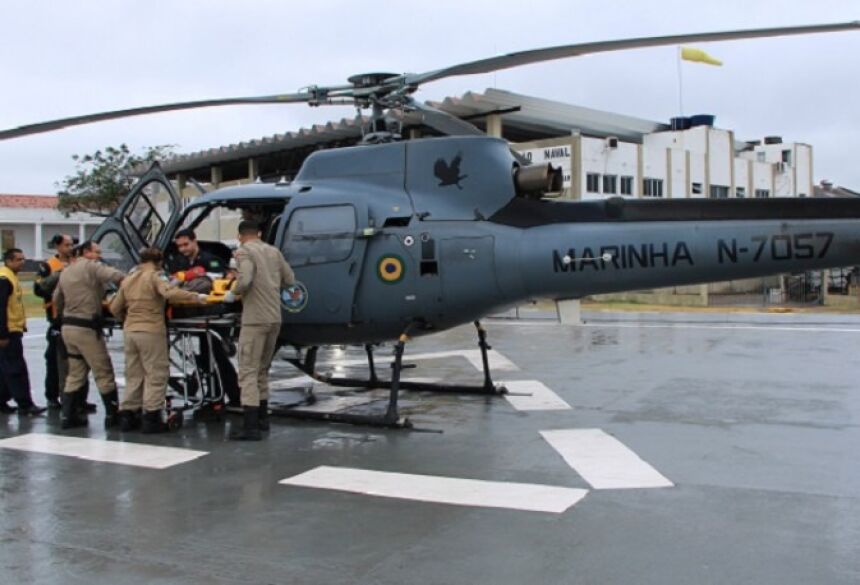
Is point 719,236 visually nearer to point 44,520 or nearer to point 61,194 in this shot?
point 44,520

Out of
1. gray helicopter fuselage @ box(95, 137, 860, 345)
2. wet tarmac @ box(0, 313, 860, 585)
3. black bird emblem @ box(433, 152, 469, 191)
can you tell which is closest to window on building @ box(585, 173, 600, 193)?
wet tarmac @ box(0, 313, 860, 585)

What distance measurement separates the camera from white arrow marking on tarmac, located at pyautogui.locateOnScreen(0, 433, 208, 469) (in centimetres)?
696

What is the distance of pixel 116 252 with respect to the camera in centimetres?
953

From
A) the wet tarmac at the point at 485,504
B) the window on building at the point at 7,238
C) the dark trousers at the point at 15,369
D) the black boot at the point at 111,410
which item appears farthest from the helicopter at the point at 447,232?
the window on building at the point at 7,238

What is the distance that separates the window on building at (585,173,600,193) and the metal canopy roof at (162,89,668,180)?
3.73m

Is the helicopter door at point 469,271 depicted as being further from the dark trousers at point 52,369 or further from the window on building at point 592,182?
the window on building at point 592,182

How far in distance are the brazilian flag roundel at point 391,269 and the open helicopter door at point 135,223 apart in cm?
284

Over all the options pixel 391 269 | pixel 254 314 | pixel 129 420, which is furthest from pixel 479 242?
pixel 129 420

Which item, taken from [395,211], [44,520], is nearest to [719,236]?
[395,211]

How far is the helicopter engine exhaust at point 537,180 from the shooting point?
8078 mm

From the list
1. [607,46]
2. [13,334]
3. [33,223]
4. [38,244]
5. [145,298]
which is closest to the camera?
[607,46]

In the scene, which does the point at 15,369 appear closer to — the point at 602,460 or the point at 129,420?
the point at 129,420

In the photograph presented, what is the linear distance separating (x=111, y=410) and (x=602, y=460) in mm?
5271

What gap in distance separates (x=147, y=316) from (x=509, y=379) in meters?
5.26
